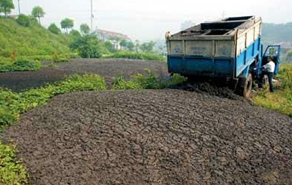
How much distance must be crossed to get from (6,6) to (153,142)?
147ft

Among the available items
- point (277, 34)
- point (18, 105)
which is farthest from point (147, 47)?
point (18, 105)

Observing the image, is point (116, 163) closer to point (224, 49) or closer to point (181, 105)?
point (181, 105)

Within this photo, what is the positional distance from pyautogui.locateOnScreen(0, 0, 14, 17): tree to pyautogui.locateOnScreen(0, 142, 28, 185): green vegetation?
4325 cm

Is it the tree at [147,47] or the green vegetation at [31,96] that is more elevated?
the tree at [147,47]

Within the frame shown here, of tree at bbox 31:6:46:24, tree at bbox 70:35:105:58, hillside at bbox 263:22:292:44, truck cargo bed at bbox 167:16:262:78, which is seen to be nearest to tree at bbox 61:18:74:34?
tree at bbox 31:6:46:24

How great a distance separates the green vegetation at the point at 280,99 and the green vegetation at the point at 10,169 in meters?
6.68

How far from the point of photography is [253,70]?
973cm

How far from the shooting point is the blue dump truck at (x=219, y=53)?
748 cm

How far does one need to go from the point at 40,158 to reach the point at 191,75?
214 inches

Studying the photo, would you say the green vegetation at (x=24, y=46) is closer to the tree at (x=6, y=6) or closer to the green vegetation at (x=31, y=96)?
the tree at (x=6, y=6)

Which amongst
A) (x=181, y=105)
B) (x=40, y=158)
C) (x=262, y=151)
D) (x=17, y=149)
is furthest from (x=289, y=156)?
(x=17, y=149)

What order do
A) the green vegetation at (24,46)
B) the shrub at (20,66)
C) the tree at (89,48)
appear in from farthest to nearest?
1. the tree at (89,48)
2. the green vegetation at (24,46)
3. the shrub at (20,66)

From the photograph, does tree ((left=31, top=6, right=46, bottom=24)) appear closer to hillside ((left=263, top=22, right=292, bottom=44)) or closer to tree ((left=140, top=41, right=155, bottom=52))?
tree ((left=140, top=41, right=155, bottom=52))

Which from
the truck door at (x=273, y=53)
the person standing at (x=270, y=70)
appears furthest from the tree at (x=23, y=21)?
the person standing at (x=270, y=70)
